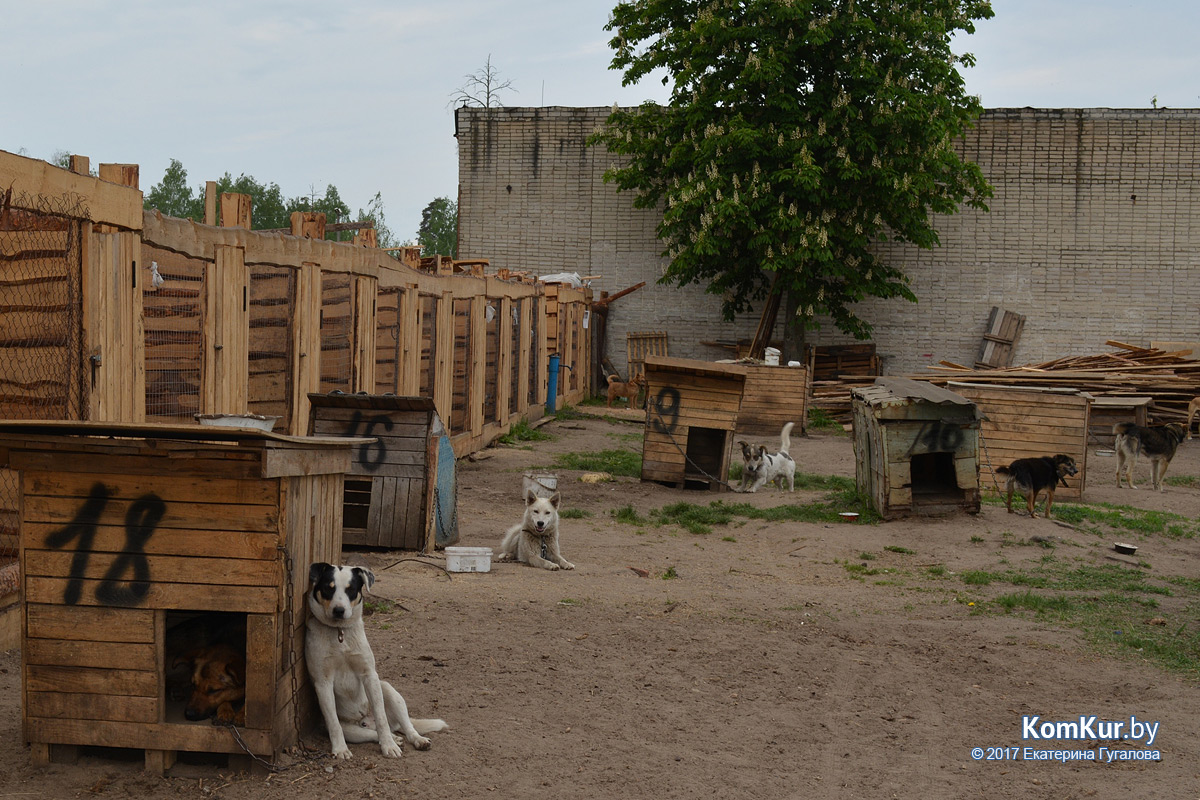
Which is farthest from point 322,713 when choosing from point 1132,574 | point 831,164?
point 831,164

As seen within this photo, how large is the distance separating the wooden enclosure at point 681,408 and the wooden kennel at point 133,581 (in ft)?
34.9

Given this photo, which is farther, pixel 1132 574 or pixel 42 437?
pixel 1132 574

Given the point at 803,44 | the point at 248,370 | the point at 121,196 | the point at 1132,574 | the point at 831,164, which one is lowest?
the point at 1132,574

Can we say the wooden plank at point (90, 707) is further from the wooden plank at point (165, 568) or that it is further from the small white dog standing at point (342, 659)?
the small white dog standing at point (342, 659)

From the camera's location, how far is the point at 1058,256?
1095 inches

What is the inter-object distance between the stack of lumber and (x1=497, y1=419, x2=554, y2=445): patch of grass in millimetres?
7701

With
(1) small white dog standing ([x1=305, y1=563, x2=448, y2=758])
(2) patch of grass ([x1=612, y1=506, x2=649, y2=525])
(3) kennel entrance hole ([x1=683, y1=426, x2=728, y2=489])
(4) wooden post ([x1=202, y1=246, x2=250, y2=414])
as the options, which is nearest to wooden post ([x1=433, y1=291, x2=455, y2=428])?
(3) kennel entrance hole ([x1=683, y1=426, x2=728, y2=489])

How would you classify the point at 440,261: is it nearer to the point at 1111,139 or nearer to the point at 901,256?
the point at 901,256

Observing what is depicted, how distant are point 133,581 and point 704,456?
12.5m

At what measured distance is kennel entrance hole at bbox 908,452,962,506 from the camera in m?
12.5

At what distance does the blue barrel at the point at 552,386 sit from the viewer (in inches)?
977

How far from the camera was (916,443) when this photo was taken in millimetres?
11820

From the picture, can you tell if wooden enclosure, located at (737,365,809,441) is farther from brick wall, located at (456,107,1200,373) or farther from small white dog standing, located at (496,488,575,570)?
small white dog standing, located at (496,488,575,570)

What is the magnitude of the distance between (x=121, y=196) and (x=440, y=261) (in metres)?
9.04
